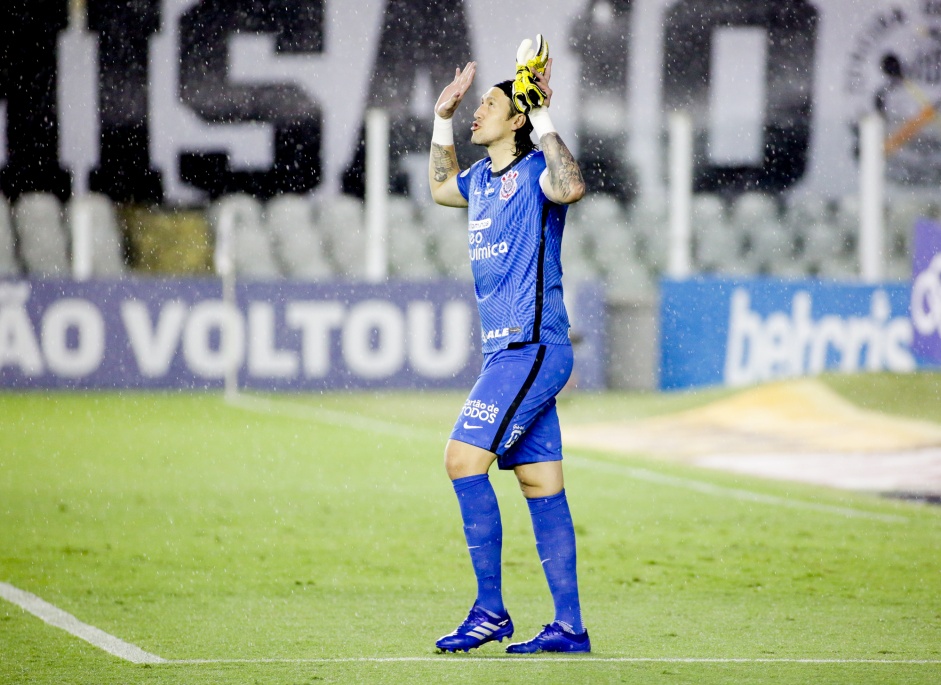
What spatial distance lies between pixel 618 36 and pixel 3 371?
11015mm

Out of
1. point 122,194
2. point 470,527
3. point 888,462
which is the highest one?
point 122,194

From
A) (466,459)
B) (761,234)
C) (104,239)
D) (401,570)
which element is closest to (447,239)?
(761,234)

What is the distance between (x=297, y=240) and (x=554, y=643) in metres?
18.1

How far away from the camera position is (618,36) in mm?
23734

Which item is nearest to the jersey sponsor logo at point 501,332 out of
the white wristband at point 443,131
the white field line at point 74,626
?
the white wristband at point 443,131

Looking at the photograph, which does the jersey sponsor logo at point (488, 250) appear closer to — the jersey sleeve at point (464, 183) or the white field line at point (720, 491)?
the jersey sleeve at point (464, 183)

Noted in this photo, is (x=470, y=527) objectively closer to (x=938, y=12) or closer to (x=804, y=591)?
(x=804, y=591)

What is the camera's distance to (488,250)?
479cm

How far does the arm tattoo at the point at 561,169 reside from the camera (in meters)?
4.54

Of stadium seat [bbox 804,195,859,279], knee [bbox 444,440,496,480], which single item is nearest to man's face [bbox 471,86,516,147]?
knee [bbox 444,440,496,480]

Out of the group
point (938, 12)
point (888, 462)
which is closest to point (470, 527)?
point (888, 462)

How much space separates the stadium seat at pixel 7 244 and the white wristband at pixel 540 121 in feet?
57.4

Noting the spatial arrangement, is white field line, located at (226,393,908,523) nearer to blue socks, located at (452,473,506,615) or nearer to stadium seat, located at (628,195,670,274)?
blue socks, located at (452,473,506,615)

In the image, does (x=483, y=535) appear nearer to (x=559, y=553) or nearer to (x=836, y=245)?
(x=559, y=553)
